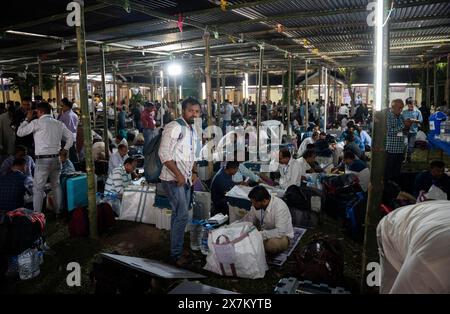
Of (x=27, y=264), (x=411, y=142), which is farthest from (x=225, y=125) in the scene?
(x=27, y=264)

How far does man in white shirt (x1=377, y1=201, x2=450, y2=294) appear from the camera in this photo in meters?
1.60

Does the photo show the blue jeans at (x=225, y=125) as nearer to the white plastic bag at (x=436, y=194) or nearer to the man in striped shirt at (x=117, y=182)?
the man in striped shirt at (x=117, y=182)

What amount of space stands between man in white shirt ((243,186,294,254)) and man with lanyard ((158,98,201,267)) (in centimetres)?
95

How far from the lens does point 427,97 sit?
58.4ft

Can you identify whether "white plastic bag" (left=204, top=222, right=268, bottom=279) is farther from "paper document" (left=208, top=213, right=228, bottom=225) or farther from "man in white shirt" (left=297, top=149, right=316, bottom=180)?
"man in white shirt" (left=297, top=149, right=316, bottom=180)

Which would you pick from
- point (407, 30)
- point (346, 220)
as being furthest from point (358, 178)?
point (407, 30)

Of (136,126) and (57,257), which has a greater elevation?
(136,126)

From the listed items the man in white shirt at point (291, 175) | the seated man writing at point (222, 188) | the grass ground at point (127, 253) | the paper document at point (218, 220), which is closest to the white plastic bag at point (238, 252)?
the grass ground at point (127, 253)

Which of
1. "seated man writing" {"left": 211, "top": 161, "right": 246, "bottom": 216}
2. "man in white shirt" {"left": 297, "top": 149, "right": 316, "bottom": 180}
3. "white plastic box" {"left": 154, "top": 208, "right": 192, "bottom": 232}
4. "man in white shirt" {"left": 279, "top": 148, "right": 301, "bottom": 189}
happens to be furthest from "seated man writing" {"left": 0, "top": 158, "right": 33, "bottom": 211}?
"man in white shirt" {"left": 297, "top": 149, "right": 316, "bottom": 180}

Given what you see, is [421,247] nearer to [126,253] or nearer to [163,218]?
[126,253]

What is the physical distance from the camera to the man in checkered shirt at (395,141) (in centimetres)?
725
